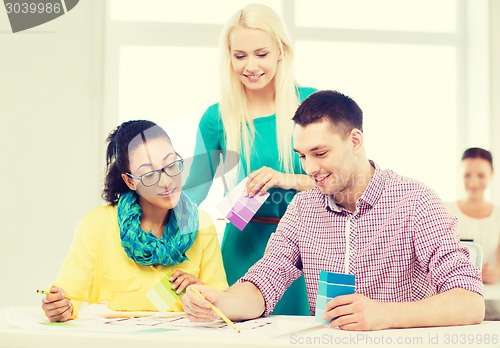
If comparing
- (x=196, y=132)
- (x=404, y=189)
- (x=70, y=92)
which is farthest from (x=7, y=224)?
(x=404, y=189)

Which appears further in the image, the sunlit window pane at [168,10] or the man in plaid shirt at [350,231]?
the sunlit window pane at [168,10]

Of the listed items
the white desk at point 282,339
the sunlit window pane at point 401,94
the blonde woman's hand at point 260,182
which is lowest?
the white desk at point 282,339

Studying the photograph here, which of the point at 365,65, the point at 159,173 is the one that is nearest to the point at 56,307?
the point at 159,173

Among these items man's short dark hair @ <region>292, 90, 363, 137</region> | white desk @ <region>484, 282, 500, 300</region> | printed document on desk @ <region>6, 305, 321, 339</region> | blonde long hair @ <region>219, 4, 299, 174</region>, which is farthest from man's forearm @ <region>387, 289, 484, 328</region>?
white desk @ <region>484, 282, 500, 300</region>

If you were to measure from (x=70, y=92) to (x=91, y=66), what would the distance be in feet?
0.51

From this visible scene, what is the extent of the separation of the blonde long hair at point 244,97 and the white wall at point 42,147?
4.81 feet

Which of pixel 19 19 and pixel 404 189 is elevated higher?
pixel 19 19

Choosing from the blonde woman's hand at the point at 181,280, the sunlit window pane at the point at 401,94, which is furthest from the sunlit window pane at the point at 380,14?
the blonde woman's hand at the point at 181,280

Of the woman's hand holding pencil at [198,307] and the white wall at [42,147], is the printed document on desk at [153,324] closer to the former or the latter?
the woman's hand holding pencil at [198,307]

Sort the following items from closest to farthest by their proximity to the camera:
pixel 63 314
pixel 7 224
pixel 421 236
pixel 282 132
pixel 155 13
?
pixel 63 314
pixel 421 236
pixel 282 132
pixel 7 224
pixel 155 13

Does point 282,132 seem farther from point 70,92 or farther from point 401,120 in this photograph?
point 401,120

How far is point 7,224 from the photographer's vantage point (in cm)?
299

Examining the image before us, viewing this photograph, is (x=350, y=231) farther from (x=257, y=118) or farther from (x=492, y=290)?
(x=492, y=290)

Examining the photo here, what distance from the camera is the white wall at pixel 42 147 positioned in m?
3.00
